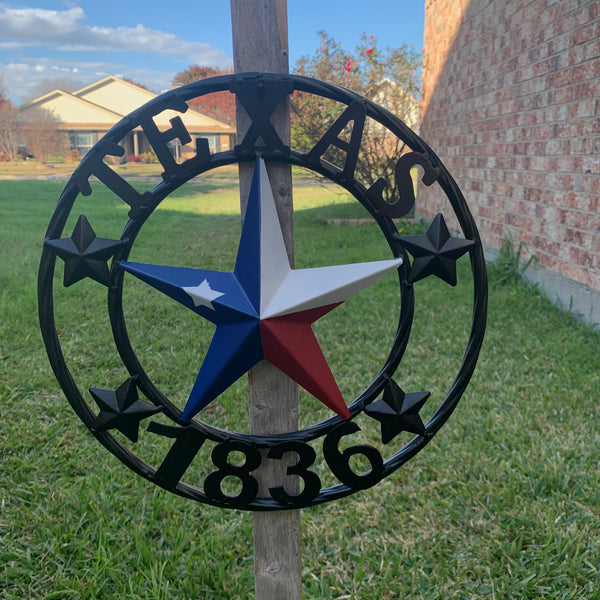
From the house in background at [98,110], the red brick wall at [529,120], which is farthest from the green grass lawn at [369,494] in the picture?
the house in background at [98,110]

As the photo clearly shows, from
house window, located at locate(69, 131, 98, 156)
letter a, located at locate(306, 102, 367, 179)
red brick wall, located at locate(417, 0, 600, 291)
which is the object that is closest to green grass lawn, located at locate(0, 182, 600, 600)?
red brick wall, located at locate(417, 0, 600, 291)

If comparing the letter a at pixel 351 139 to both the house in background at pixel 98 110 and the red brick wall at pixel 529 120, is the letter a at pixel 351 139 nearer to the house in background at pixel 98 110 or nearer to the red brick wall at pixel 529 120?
the red brick wall at pixel 529 120

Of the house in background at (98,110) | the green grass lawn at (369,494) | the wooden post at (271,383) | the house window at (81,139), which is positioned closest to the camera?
the wooden post at (271,383)

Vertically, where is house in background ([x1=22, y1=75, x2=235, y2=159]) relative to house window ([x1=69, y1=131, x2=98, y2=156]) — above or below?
above

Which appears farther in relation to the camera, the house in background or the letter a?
the house in background

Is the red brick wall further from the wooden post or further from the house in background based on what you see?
the house in background

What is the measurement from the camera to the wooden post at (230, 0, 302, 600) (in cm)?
124

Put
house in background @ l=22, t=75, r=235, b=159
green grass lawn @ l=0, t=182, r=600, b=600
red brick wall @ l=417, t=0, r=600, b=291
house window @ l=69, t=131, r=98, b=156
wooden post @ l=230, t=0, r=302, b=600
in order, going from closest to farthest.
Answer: wooden post @ l=230, t=0, r=302, b=600, green grass lawn @ l=0, t=182, r=600, b=600, red brick wall @ l=417, t=0, r=600, b=291, house in background @ l=22, t=75, r=235, b=159, house window @ l=69, t=131, r=98, b=156

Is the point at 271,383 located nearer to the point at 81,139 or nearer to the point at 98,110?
the point at 98,110

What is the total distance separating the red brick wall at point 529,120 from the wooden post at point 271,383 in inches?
122

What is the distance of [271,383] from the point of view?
1395 mm

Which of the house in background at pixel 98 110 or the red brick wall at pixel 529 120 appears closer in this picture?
the red brick wall at pixel 529 120

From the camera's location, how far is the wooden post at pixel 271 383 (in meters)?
1.24

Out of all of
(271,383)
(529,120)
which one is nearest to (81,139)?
(529,120)
